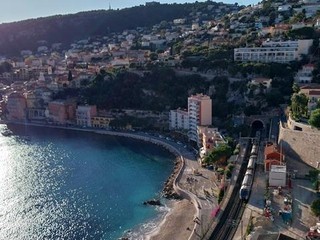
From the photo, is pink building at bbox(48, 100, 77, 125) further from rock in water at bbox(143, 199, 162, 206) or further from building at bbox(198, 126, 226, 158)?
rock in water at bbox(143, 199, 162, 206)

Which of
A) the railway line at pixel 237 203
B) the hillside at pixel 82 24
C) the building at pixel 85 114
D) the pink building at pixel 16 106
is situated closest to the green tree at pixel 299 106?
the railway line at pixel 237 203

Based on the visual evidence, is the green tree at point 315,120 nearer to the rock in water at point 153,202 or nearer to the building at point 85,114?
the rock in water at point 153,202

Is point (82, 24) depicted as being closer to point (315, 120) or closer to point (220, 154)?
point (220, 154)

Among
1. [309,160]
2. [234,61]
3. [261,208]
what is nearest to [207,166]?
[309,160]

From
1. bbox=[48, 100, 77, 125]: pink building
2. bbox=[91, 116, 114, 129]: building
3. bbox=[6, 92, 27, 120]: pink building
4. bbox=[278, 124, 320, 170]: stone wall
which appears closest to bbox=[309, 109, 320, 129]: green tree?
bbox=[278, 124, 320, 170]: stone wall

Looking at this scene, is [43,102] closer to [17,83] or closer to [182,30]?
[17,83]

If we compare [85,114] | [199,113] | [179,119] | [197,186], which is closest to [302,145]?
[197,186]
